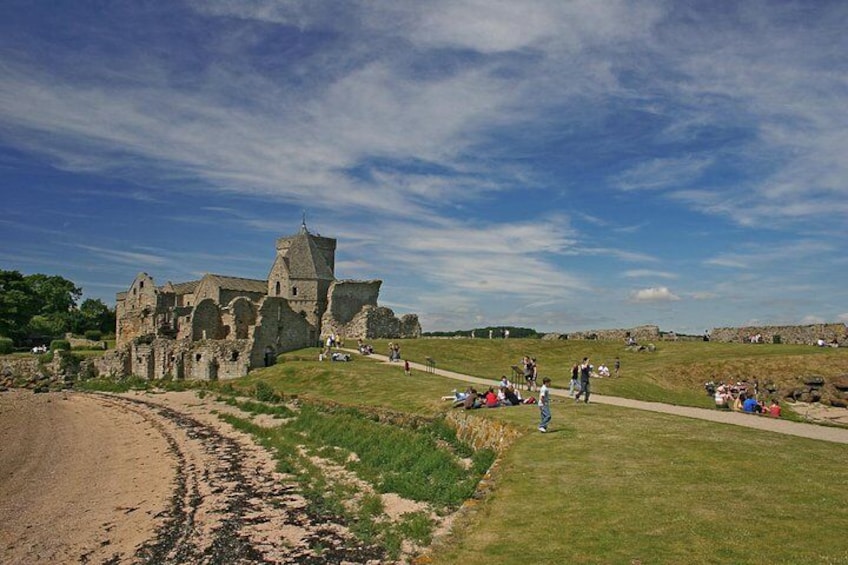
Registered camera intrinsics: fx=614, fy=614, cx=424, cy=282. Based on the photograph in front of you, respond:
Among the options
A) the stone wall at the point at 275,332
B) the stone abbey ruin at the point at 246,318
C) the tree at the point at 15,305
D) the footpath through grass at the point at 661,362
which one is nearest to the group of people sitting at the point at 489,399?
the footpath through grass at the point at 661,362

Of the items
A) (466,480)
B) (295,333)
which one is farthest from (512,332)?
(466,480)

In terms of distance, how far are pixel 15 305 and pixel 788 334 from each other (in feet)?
280

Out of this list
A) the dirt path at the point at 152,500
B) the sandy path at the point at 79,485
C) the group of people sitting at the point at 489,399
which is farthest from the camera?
the group of people sitting at the point at 489,399

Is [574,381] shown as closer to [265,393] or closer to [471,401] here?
[471,401]

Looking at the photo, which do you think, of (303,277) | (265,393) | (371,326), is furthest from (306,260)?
(265,393)

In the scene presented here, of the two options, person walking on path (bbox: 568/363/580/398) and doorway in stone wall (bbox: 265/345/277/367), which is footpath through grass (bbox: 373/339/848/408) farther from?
doorway in stone wall (bbox: 265/345/277/367)

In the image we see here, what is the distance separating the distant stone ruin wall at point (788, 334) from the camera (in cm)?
4806

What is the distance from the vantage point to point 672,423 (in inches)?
746

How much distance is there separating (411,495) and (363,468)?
4.03m

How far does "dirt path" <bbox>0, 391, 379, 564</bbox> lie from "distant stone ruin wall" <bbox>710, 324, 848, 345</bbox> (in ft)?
147

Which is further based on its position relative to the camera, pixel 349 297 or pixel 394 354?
pixel 349 297

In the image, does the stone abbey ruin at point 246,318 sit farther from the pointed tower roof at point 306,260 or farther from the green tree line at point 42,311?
the green tree line at point 42,311

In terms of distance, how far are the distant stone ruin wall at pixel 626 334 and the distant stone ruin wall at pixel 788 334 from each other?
218 inches

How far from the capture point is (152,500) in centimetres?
1777
